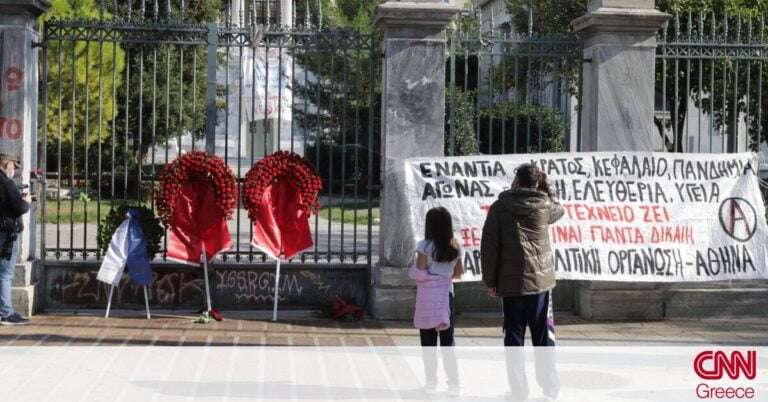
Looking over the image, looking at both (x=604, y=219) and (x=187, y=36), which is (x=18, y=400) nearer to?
(x=187, y=36)

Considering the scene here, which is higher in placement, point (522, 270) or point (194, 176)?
point (194, 176)

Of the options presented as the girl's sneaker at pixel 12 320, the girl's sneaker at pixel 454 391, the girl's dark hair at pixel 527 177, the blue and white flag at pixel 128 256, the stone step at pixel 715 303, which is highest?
the girl's dark hair at pixel 527 177

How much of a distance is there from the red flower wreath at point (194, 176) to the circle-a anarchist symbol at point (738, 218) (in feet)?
17.3

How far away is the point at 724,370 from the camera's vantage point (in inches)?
346

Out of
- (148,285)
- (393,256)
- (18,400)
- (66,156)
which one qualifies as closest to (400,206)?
(393,256)

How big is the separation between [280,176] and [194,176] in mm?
906

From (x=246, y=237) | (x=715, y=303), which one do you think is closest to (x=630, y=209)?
(x=715, y=303)

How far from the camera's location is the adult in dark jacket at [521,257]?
301 inches

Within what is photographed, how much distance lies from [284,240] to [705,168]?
4617 mm

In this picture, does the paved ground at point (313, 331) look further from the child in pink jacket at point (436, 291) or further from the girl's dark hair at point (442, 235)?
the girl's dark hair at point (442, 235)

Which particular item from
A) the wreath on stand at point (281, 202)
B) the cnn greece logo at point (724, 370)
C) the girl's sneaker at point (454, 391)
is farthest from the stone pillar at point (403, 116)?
the girl's sneaker at point (454, 391)

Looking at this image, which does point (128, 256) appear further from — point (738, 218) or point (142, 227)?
point (738, 218)

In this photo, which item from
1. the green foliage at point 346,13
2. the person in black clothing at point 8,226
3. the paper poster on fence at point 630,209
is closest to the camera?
the person in black clothing at point 8,226

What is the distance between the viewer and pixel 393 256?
1170cm
